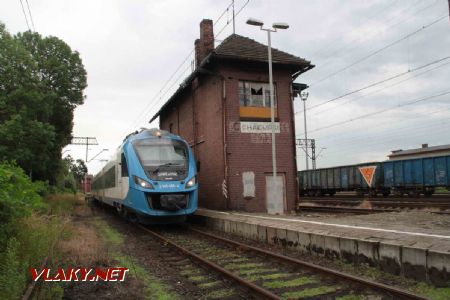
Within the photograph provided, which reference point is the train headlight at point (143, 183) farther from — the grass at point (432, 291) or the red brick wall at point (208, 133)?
the grass at point (432, 291)

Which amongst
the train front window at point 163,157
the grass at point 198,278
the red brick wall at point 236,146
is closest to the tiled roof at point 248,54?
the red brick wall at point 236,146

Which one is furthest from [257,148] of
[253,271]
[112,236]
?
[253,271]

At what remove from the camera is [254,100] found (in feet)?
58.5

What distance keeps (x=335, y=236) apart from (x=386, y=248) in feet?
4.30

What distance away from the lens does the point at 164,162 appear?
43.3 feet

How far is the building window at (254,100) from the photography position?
57.6 ft

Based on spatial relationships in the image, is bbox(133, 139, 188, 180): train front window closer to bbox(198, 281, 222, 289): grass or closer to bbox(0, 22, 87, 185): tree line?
bbox(0, 22, 87, 185): tree line

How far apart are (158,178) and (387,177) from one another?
861 inches

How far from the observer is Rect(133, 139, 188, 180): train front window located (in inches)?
502

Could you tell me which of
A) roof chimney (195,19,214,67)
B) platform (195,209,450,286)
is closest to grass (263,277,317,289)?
platform (195,209,450,286)

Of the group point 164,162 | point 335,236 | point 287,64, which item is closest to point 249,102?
point 287,64

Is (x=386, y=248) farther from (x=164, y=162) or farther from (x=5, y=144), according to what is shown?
(x=5, y=144)

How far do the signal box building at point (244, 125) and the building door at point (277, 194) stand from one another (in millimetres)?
87

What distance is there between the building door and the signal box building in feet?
0.28
